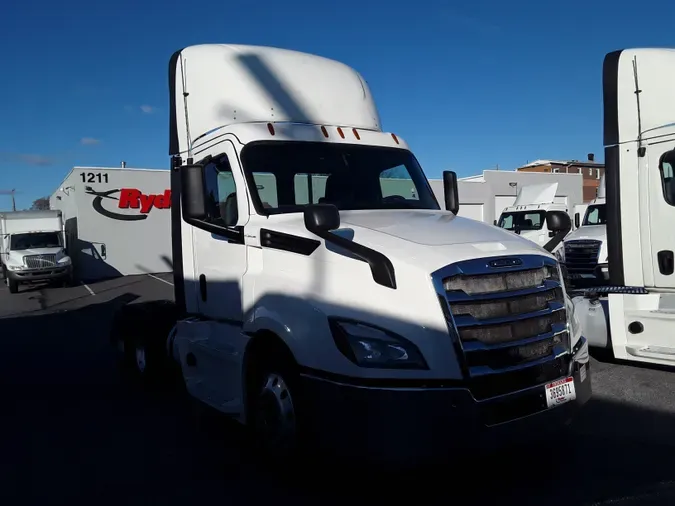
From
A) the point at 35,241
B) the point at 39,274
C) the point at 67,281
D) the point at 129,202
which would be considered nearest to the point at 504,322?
the point at 39,274

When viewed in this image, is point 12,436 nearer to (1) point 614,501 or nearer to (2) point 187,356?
(2) point 187,356

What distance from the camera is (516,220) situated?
61.8 feet

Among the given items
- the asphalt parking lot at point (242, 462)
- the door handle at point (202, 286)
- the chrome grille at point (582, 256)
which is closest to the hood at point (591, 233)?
the chrome grille at point (582, 256)

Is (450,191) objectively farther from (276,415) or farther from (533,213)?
(533,213)

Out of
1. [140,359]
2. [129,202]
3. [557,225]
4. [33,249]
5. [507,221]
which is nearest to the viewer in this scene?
[557,225]

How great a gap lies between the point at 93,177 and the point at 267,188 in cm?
2548

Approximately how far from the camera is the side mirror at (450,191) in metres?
5.91

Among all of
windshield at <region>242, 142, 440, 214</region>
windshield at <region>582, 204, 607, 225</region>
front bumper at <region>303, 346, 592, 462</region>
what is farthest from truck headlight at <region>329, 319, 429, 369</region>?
windshield at <region>582, 204, 607, 225</region>

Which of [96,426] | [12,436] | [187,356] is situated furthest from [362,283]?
[12,436]

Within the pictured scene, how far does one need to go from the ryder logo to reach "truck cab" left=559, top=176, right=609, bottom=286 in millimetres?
19045

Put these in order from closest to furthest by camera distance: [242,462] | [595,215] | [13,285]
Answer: [242,462]
[595,215]
[13,285]

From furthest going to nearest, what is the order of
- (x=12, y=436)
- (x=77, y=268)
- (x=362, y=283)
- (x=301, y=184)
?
(x=77, y=268), (x=12, y=436), (x=301, y=184), (x=362, y=283)

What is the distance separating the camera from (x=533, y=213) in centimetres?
1855

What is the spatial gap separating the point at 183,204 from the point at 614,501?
3.76 metres
